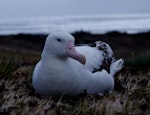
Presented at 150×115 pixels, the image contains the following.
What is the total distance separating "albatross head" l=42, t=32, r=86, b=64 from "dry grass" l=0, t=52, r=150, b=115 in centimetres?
33

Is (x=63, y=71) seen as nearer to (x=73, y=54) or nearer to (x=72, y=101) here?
(x=73, y=54)

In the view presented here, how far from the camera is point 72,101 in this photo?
392 cm

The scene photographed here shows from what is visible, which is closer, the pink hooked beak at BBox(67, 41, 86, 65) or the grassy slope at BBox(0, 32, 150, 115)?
the grassy slope at BBox(0, 32, 150, 115)

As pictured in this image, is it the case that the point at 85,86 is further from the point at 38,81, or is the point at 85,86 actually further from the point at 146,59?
the point at 146,59

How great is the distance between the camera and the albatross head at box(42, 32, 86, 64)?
12.5ft

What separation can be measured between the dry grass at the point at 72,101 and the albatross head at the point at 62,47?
33 centimetres

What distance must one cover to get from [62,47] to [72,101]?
43 cm

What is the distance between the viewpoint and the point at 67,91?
388 cm

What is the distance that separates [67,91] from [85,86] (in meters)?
0.16

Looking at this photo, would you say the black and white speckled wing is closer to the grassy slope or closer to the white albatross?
the white albatross

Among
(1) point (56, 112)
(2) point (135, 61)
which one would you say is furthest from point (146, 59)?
(1) point (56, 112)

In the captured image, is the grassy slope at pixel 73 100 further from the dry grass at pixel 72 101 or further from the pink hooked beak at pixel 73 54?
the pink hooked beak at pixel 73 54

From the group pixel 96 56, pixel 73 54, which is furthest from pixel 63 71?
pixel 96 56

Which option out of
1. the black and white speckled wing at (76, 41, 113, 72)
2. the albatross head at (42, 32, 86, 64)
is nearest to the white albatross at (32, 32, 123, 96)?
the albatross head at (42, 32, 86, 64)
